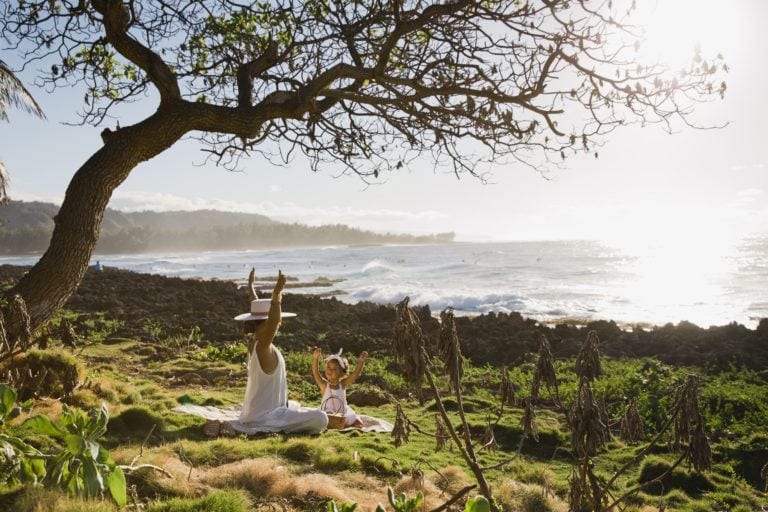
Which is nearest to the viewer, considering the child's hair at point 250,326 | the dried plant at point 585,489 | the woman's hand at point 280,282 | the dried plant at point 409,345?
the dried plant at point 409,345

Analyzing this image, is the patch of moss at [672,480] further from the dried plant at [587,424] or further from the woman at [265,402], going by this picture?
the dried plant at [587,424]

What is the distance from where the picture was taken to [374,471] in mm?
5375

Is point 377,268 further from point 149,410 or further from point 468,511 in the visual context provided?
point 468,511

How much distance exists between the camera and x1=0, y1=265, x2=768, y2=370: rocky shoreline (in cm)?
1486

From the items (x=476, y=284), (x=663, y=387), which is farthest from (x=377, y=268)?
(x=663, y=387)

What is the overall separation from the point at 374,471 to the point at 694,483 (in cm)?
432

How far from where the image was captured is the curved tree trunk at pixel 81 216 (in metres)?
5.39

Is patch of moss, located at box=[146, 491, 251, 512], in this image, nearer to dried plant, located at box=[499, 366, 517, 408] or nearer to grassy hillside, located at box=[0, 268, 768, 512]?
grassy hillside, located at box=[0, 268, 768, 512]

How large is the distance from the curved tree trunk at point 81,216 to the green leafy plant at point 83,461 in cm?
252

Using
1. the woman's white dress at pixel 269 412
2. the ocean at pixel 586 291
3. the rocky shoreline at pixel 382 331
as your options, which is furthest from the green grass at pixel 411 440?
the ocean at pixel 586 291

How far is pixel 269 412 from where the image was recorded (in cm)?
683

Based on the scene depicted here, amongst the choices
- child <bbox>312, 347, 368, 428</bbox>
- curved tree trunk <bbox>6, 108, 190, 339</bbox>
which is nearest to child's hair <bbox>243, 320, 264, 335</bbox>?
child <bbox>312, 347, 368, 428</bbox>

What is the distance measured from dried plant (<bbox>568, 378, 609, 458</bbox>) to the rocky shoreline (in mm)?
12425

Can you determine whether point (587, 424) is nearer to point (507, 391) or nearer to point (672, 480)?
point (507, 391)
